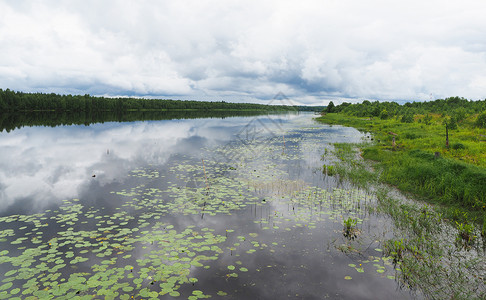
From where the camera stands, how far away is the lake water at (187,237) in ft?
20.2

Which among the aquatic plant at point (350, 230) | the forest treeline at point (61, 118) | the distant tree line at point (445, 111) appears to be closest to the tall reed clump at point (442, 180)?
the aquatic plant at point (350, 230)

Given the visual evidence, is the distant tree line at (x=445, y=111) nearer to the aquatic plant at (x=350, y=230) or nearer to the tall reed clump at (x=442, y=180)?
the tall reed clump at (x=442, y=180)

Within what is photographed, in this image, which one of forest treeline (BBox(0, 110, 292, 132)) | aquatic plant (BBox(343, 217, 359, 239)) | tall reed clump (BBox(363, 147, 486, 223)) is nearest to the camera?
aquatic plant (BBox(343, 217, 359, 239))

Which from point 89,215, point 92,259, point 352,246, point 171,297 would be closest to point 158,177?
point 89,215

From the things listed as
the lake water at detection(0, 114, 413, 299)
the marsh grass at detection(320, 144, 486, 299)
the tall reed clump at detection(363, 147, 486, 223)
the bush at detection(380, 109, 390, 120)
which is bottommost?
the lake water at detection(0, 114, 413, 299)

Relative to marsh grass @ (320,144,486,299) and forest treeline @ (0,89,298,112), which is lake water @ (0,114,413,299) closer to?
marsh grass @ (320,144,486,299)

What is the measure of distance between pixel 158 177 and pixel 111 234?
7.19 meters

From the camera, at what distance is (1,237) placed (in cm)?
817

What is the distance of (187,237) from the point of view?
8383 millimetres

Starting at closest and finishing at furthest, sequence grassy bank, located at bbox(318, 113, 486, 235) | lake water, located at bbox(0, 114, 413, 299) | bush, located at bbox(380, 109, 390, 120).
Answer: lake water, located at bbox(0, 114, 413, 299)
grassy bank, located at bbox(318, 113, 486, 235)
bush, located at bbox(380, 109, 390, 120)

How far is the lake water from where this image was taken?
243 inches

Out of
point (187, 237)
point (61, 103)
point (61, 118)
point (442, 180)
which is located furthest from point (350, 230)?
point (61, 103)

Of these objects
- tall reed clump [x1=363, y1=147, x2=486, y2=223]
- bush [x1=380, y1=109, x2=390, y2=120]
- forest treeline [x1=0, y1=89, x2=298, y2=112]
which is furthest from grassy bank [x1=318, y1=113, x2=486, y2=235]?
forest treeline [x1=0, y1=89, x2=298, y2=112]

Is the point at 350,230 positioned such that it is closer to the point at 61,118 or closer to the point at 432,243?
the point at 432,243
